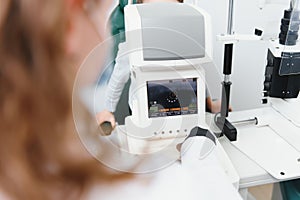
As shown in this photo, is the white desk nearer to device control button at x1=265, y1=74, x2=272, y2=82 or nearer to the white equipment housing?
the white equipment housing

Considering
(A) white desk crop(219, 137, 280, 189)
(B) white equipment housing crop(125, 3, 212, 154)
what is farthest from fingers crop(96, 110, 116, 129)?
(A) white desk crop(219, 137, 280, 189)

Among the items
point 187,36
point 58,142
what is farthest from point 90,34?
point 187,36

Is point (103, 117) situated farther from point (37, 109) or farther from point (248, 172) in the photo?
point (248, 172)

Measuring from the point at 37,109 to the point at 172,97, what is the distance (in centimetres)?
73

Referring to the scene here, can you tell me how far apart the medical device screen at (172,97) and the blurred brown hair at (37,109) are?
0.53 meters

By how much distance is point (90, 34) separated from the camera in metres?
0.57

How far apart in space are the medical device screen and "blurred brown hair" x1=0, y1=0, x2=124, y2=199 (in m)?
0.53

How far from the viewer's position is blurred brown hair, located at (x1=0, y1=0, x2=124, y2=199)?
1.65 feet

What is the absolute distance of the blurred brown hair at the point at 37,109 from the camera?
50 cm

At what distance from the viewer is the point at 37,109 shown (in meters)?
0.58

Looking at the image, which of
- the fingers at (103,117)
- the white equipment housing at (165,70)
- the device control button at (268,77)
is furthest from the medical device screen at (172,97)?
the device control button at (268,77)

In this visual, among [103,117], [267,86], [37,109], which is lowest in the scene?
[267,86]

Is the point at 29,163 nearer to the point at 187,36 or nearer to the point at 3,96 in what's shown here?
the point at 3,96

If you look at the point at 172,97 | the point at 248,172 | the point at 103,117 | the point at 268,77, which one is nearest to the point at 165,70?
the point at 172,97
